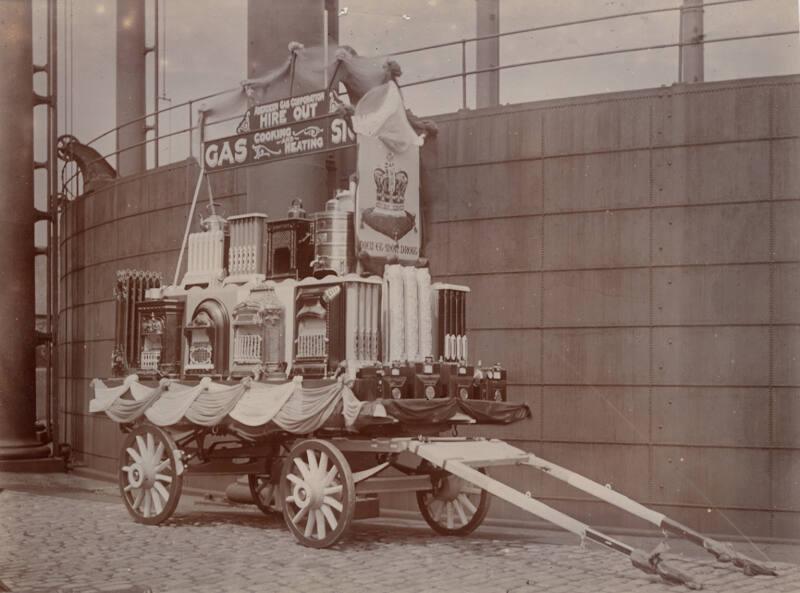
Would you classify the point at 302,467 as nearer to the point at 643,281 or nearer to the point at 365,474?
the point at 365,474

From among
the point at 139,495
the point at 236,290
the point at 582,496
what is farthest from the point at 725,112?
the point at 139,495

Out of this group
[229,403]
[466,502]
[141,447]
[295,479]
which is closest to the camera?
[295,479]

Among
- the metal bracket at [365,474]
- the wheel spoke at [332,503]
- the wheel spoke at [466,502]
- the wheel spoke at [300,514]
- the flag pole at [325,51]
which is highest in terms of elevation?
the flag pole at [325,51]

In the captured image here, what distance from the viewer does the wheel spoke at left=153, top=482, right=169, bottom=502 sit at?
10.3 meters

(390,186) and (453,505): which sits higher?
(390,186)

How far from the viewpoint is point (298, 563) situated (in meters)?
8.13

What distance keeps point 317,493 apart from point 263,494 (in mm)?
2380

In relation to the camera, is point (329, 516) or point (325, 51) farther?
point (325, 51)

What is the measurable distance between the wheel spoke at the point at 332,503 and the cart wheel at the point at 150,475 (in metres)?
2.05

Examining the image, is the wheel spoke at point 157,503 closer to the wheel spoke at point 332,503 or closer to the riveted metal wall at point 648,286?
the wheel spoke at point 332,503

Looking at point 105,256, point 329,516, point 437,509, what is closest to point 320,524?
point 329,516

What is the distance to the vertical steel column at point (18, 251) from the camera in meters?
15.7

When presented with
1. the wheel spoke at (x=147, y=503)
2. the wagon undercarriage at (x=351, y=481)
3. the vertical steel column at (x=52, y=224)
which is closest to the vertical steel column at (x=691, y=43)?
the wagon undercarriage at (x=351, y=481)

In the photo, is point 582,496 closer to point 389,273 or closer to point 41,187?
point 389,273
